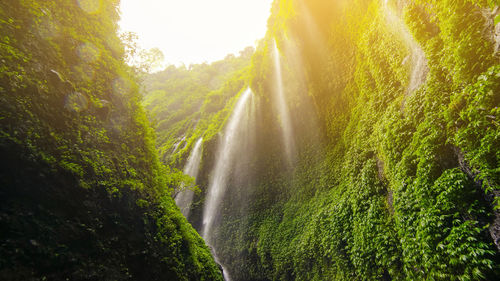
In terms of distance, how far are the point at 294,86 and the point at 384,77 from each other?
310 inches

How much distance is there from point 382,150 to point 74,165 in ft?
28.0

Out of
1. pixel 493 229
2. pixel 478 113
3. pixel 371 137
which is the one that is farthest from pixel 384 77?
pixel 493 229

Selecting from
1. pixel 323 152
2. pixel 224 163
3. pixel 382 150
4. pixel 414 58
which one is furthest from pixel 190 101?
pixel 414 58

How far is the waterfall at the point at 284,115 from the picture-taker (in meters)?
15.0

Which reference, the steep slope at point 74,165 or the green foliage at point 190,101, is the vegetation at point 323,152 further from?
the green foliage at point 190,101

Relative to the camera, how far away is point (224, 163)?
840 inches

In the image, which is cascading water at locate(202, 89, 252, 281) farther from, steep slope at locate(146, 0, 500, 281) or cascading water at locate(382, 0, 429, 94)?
cascading water at locate(382, 0, 429, 94)

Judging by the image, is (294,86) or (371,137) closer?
(371,137)

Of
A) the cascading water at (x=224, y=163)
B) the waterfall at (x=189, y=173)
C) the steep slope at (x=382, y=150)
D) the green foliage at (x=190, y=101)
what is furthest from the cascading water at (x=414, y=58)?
the waterfall at (x=189, y=173)

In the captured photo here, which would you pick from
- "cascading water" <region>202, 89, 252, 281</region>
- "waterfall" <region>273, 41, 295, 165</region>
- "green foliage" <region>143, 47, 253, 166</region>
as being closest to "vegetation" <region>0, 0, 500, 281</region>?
"waterfall" <region>273, 41, 295, 165</region>

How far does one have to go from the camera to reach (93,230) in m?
4.34

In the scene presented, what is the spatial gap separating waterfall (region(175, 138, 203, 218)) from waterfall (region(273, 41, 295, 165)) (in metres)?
11.9

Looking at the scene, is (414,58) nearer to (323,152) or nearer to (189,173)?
(323,152)

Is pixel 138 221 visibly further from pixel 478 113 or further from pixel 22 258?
pixel 478 113
